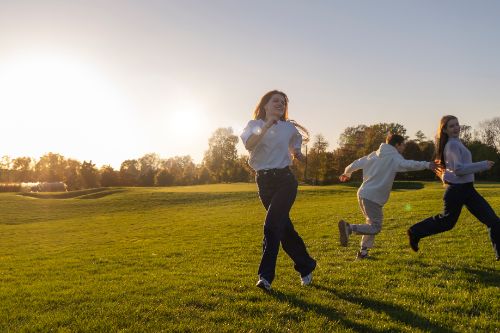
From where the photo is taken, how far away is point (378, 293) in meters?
5.83

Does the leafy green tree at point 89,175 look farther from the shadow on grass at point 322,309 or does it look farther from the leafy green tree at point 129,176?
the shadow on grass at point 322,309

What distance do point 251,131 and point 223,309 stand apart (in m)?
2.39

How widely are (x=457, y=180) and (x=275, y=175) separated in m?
3.39

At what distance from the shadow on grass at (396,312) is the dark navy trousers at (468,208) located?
2905 millimetres

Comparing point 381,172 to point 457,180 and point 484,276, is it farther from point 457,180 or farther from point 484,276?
point 484,276

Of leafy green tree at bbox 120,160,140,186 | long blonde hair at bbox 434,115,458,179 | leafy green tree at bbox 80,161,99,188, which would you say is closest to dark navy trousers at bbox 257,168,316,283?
long blonde hair at bbox 434,115,458,179

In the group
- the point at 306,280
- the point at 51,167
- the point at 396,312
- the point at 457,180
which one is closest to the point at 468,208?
the point at 457,180

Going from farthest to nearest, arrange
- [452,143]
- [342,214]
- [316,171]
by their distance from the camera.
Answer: [316,171], [342,214], [452,143]

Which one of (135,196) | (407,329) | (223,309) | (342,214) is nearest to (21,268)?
(223,309)

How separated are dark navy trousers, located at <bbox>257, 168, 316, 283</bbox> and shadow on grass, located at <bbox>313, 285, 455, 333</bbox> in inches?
28.5

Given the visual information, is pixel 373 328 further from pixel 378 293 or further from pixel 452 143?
pixel 452 143

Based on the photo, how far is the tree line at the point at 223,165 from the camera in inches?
2913

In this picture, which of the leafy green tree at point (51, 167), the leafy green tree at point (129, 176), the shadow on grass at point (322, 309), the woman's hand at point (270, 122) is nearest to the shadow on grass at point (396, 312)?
the shadow on grass at point (322, 309)

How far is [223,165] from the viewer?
10306 centimetres
